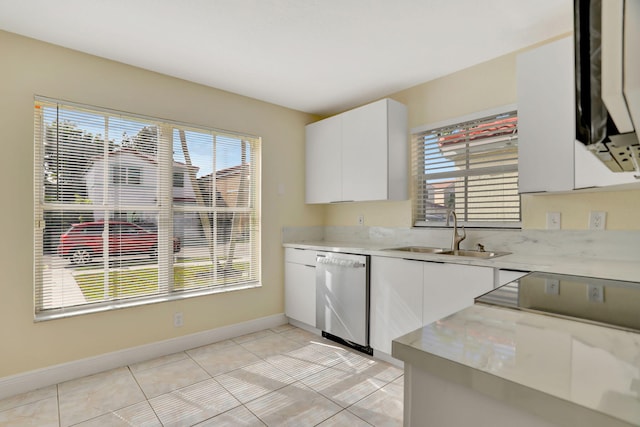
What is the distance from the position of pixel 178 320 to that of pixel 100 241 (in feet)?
3.18

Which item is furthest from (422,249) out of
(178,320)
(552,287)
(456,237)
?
(178,320)

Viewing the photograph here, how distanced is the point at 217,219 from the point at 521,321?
9.73 feet

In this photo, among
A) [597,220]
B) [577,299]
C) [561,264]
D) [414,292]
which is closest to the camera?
[577,299]

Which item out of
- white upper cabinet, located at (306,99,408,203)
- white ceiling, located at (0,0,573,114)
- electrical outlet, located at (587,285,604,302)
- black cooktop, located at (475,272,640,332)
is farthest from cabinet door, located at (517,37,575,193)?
white upper cabinet, located at (306,99,408,203)

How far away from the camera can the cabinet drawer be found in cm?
344

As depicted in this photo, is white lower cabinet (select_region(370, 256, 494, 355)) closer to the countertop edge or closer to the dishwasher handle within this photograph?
the dishwasher handle

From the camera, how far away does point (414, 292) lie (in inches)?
100.0

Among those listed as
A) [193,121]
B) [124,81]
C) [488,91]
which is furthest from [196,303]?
[488,91]

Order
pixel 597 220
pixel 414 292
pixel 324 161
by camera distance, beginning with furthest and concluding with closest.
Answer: pixel 324 161, pixel 414 292, pixel 597 220

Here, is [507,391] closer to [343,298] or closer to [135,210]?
[343,298]

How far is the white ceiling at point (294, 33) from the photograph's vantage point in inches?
79.9

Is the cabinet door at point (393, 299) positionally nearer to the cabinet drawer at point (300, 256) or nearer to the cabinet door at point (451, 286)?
the cabinet door at point (451, 286)

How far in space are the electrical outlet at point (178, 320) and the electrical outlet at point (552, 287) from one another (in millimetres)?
2869

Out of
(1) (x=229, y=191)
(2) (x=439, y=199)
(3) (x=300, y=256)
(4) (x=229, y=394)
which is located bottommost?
(4) (x=229, y=394)
